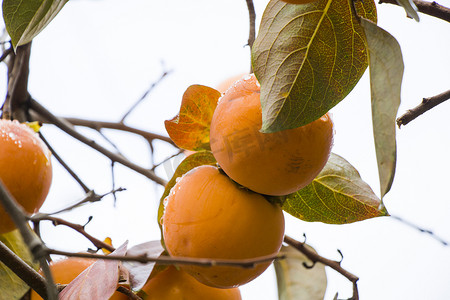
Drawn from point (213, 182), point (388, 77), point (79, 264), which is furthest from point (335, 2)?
point (79, 264)

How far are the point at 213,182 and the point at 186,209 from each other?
0.04 m

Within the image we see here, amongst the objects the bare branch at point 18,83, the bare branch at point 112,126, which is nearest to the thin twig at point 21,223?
the bare branch at point 18,83

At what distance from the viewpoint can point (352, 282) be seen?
2.22 feet

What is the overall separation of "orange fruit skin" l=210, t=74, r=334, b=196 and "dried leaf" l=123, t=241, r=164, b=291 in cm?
15

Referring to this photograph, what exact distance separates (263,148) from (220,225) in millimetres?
94

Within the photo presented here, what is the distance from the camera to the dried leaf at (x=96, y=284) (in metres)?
0.63

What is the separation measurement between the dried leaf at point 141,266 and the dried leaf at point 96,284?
0.07 feet

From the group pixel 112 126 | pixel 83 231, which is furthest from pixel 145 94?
pixel 83 231

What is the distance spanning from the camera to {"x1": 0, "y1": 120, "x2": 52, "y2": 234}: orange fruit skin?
771 mm

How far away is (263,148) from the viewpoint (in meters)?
0.55

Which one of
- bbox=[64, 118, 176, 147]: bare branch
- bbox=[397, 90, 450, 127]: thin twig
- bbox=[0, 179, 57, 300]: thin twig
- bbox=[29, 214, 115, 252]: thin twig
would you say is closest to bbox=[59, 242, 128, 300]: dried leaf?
bbox=[29, 214, 115, 252]: thin twig

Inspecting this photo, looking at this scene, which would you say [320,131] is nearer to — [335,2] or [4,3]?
[335,2]

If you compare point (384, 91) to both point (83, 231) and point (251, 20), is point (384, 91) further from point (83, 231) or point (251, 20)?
point (83, 231)

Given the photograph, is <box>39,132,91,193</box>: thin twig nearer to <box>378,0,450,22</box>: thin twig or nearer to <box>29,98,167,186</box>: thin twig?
<box>29,98,167,186</box>: thin twig
